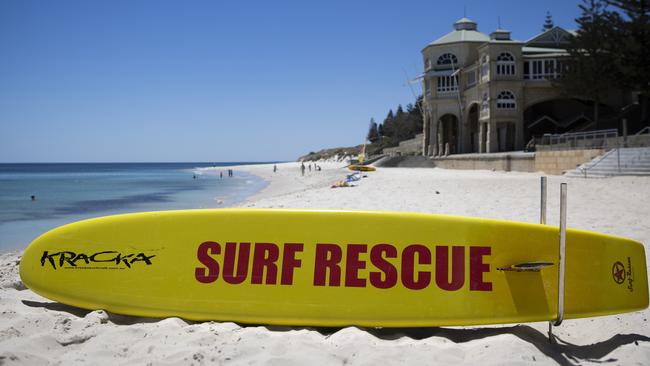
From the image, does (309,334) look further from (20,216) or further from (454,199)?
(20,216)

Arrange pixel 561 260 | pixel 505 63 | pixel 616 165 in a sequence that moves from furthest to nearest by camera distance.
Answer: pixel 505 63
pixel 616 165
pixel 561 260

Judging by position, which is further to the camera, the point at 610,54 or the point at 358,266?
the point at 610,54

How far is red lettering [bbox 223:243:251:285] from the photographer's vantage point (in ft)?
11.1

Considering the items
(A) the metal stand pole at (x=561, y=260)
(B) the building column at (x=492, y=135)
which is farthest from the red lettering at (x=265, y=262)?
(B) the building column at (x=492, y=135)

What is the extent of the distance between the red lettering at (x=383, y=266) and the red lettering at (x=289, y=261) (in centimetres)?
54

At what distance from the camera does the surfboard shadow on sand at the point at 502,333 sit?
9.27 ft

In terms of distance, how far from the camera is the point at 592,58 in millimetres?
28000

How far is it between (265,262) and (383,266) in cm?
87

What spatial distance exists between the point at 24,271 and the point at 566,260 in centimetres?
414

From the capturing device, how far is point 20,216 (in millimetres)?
14812

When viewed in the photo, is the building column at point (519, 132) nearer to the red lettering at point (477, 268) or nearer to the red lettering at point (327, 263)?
the red lettering at point (477, 268)

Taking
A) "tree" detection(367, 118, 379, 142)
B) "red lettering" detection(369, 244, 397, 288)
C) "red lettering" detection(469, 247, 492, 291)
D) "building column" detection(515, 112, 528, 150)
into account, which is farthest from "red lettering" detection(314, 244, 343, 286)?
"tree" detection(367, 118, 379, 142)

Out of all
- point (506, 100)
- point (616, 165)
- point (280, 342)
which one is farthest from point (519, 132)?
point (280, 342)

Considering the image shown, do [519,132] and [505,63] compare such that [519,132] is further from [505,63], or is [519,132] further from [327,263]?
[327,263]
